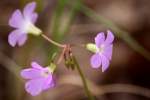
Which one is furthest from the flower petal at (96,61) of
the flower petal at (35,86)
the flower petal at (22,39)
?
the flower petal at (22,39)

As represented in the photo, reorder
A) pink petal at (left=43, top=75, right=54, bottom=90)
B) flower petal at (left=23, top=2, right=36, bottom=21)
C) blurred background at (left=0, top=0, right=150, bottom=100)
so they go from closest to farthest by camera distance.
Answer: pink petal at (left=43, top=75, right=54, bottom=90) < flower petal at (left=23, top=2, right=36, bottom=21) < blurred background at (left=0, top=0, right=150, bottom=100)

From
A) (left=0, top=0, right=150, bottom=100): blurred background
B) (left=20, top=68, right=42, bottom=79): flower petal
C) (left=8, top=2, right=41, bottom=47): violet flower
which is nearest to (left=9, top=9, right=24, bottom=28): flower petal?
(left=8, top=2, right=41, bottom=47): violet flower

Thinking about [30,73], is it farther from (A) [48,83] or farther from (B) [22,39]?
(B) [22,39]

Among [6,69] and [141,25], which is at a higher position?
[141,25]

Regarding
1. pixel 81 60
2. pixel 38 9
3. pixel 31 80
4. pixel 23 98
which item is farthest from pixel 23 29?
pixel 81 60

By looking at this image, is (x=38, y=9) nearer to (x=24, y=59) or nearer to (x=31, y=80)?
(x=24, y=59)

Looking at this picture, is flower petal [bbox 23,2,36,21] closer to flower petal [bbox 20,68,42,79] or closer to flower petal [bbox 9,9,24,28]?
flower petal [bbox 9,9,24,28]

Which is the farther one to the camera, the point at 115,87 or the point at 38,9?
the point at 115,87
